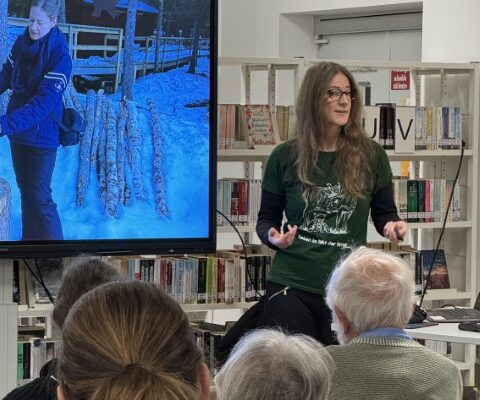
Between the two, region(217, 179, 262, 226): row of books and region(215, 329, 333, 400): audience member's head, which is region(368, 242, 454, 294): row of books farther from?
region(215, 329, 333, 400): audience member's head

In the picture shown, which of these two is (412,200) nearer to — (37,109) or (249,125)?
(249,125)

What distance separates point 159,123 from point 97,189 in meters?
0.38

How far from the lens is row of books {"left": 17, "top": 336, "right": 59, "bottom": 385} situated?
4.82m

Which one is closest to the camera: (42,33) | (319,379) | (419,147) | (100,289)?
(100,289)

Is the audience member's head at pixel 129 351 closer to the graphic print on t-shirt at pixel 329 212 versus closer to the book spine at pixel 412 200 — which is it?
the graphic print on t-shirt at pixel 329 212

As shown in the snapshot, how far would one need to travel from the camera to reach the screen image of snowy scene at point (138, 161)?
3961 mm

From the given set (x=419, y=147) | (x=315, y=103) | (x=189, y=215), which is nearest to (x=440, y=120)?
(x=419, y=147)

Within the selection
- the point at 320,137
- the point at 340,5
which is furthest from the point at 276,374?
the point at 340,5

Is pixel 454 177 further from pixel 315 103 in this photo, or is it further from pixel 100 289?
pixel 100 289

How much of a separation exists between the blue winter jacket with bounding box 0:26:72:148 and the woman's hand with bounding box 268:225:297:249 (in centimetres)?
91

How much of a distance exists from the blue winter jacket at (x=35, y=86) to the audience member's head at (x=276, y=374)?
2291 millimetres

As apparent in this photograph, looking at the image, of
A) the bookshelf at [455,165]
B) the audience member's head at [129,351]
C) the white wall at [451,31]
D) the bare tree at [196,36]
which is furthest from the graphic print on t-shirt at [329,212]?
the white wall at [451,31]

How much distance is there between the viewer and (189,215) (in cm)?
421

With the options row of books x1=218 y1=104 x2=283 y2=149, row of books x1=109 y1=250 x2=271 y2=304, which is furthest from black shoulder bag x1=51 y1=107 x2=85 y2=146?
row of books x1=218 y1=104 x2=283 y2=149
